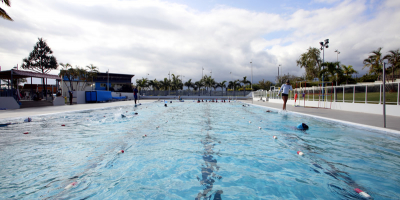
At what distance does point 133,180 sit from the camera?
3182 millimetres

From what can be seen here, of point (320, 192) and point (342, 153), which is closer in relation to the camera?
point (320, 192)

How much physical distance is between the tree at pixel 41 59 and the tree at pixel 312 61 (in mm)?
53606

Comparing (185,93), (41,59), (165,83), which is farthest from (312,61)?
(41,59)

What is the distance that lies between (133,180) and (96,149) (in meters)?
2.16

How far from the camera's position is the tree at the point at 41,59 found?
34.9m

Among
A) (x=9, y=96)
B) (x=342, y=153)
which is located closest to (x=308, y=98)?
(x=342, y=153)

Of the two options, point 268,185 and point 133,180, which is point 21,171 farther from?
point 268,185

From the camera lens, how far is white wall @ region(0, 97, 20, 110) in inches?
542

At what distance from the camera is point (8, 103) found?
1396 cm

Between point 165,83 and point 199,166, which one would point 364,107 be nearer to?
point 199,166

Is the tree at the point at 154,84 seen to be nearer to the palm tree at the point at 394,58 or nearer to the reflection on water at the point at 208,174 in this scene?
the palm tree at the point at 394,58

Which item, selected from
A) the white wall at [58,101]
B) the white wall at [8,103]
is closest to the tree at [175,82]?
the white wall at [58,101]

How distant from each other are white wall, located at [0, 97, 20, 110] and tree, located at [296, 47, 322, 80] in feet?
163

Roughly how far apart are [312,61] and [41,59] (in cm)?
5573
